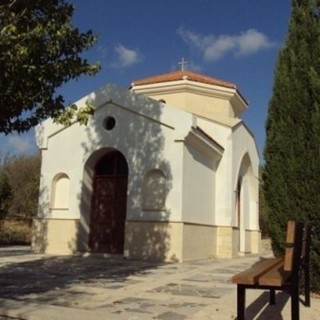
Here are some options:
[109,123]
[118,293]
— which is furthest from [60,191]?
[118,293]

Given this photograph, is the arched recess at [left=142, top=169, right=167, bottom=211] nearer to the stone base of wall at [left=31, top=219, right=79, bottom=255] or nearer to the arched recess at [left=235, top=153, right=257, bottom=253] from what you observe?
the stone base of wall at [left=31, top=219, right=79, bottom=255]

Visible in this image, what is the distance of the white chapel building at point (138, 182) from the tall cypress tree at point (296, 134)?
641 centimetres

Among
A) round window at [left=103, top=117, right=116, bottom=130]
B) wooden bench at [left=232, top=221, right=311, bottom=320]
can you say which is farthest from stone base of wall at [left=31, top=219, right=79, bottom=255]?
wooden bench at [left=232, top=221, right=311, bottom=320]

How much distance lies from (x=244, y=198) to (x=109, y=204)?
8.45 m

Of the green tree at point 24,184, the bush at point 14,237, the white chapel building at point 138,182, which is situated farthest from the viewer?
the green tree at point 24,184

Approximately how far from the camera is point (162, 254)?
14930mm

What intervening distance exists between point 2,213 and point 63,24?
1558cm

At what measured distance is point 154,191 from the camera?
15.6m

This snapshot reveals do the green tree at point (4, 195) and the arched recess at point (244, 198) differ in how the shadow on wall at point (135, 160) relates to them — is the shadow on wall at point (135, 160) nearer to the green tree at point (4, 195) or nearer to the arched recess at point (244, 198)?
the green tree at point (4, 195)

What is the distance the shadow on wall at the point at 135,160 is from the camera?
15.1 metres

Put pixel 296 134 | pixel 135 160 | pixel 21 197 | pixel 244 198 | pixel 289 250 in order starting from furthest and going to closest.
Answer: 1. pixel 21 197
2. pixel 244 198
3. pixel 135 160
4. pixel 296 134
5. pixel 289 250

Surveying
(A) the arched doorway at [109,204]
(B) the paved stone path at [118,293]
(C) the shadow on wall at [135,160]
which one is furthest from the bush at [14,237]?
(B) the paved stone path at [118,293]

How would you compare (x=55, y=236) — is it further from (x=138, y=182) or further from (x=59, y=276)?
(x=59, y=276)

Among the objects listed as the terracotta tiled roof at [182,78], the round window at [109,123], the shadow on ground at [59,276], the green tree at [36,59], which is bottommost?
the shadow on ground at [59,276]
